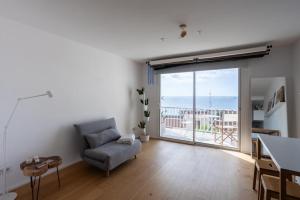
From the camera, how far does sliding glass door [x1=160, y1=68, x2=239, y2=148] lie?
4009mm

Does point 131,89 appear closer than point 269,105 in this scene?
No

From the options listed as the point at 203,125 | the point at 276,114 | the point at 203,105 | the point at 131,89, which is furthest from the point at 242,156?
the point at 131,89

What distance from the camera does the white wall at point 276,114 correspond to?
3.13 metres

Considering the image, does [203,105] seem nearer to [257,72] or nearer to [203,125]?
[203,125]

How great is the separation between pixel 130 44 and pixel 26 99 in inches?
80.5

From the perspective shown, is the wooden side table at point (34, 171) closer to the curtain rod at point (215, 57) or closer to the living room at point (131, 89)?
the living room at point (131, 89)

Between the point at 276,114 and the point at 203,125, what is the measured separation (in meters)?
1.85

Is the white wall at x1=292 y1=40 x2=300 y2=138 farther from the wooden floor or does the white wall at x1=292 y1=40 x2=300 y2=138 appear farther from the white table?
the white table

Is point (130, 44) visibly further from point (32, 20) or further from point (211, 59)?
point (211, 59)

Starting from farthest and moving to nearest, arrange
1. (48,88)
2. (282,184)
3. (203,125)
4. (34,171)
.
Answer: (203,125) → (48,88) → (34,171) → (282,184)

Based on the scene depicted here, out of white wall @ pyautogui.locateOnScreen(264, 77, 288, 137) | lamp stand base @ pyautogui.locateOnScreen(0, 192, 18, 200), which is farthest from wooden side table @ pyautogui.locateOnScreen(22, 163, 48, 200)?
white wall @ pyautogui.locateOnScreen(264, 77, 288, 137)

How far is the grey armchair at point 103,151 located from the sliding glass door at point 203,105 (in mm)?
2005

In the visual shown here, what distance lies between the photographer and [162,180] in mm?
2459

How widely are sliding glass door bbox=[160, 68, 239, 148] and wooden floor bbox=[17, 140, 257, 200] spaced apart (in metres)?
0.95
